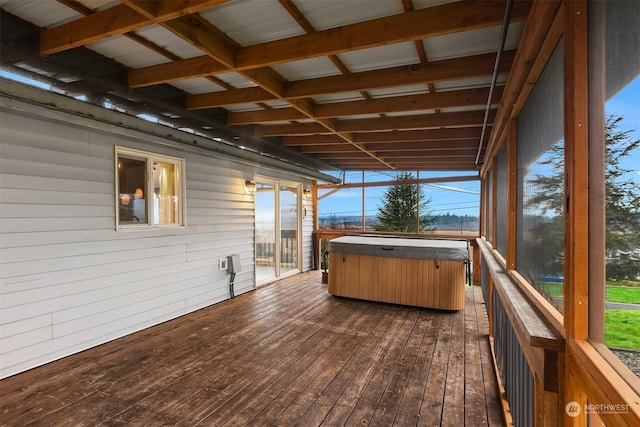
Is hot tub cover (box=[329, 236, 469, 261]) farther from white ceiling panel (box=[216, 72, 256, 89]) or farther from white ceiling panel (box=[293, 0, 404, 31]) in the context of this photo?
white ceiling panel (box=[293, 0, 404, 31])

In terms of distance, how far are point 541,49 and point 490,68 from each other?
0.90 m

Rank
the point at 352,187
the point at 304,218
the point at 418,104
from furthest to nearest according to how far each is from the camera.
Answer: the point at 352,187 < the point at 304,218 < the point at 418,104

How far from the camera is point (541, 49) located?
1432mm

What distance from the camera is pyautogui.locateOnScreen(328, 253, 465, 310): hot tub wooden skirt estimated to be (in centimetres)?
453

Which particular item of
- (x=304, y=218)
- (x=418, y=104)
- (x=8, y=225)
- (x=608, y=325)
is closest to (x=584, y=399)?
(x=608, y=325)

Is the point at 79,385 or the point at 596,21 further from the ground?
the point at 596,21

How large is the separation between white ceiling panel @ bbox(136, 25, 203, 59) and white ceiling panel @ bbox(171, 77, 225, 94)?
1.58 ft

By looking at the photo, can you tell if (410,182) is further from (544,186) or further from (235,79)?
(544,186)

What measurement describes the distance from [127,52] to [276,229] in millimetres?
4573

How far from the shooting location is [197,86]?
3088 millimetres

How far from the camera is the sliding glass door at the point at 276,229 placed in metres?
6.22

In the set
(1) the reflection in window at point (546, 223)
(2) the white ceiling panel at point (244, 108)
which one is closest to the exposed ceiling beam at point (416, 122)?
(2) the white ceiling panel at point (244, 108)

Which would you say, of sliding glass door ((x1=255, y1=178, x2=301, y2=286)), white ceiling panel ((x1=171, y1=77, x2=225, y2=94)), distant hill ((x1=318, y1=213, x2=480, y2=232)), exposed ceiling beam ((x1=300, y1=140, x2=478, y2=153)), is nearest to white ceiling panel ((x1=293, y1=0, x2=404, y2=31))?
white ceiling panel ((x1=171, y1=77, x2=225, y2=94))

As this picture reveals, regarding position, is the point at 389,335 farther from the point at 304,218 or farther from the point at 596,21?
the point at 304,218
